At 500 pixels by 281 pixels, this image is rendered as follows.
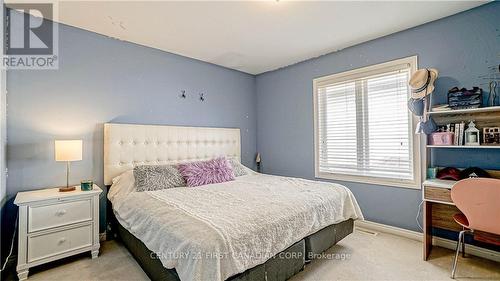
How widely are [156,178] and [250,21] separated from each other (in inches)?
80.9

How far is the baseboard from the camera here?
2262 millimetres

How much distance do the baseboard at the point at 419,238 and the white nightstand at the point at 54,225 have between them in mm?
3233

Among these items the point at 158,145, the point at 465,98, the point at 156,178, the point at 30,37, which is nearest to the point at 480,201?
the point at 465,98

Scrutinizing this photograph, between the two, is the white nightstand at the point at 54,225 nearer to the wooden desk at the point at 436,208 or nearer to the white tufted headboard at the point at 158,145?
the white tufted headboard at the point at 158,145

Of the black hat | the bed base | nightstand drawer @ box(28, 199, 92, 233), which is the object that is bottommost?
the bed base

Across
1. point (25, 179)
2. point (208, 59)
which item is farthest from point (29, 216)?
point (208, 59)

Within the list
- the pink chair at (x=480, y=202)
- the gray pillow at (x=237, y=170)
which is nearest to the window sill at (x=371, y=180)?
the pink chair at (x=480, y=202)

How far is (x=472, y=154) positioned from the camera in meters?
2.36

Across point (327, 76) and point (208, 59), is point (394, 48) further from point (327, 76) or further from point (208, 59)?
point (208, 59)

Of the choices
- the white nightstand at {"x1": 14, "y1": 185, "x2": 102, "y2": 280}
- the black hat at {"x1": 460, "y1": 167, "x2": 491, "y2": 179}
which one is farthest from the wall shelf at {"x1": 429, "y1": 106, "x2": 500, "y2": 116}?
the white nightstand at {"x1": 14, "y1": 185, "x2": 102, "y2": 280}

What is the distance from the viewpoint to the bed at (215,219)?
1427mm

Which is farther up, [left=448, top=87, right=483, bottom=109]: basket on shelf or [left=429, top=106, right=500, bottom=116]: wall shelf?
[left=448, top=87, right=483, bottom=109]: basket on shelf

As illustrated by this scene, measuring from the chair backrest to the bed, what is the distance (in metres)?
0.91

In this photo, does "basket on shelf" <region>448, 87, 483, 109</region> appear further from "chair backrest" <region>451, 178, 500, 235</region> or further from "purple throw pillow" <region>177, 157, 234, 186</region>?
"purple throw pillow" <region>177, 157, 234, 186</region>
